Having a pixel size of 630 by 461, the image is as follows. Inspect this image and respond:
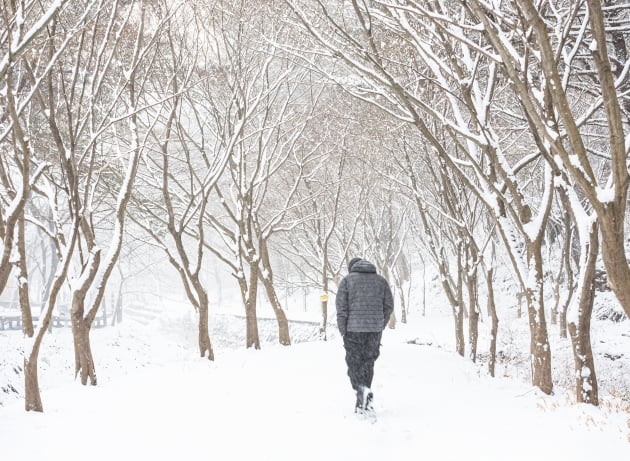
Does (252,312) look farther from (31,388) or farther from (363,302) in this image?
(363,302)

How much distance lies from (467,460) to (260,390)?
11.6 ft

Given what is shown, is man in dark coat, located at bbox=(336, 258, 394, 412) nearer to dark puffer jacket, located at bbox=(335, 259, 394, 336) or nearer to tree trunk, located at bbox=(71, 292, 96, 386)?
dark puffer jacket, located at bbox=(335, 259, 394, 336)

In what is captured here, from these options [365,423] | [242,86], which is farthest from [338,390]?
[242,86]

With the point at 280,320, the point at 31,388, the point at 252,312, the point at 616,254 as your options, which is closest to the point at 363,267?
the point at 616,254

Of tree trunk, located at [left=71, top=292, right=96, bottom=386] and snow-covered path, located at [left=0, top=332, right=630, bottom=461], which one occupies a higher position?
tree trunk, located at [left=71, top=292, right=96, bottom=386]

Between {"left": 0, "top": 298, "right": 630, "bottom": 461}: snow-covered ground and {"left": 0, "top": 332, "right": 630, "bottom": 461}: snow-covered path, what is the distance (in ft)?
0.05

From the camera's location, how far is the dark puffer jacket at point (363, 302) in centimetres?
565

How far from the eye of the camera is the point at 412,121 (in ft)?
22.4

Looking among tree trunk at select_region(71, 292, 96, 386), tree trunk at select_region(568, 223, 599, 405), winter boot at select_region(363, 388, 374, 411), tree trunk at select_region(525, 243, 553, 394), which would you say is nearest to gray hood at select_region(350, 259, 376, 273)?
winter boot at select_region(363, 388, 374, 411)

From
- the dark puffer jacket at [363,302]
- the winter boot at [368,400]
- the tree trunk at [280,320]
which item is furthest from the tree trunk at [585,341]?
the tree trunk at [280,320]

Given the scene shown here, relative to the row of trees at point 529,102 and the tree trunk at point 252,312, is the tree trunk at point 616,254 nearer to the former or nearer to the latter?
the row of trees at point 529,102

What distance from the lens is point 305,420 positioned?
5.49m

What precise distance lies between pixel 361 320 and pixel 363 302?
0.67 ft

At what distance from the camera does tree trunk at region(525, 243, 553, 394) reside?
683 cm
